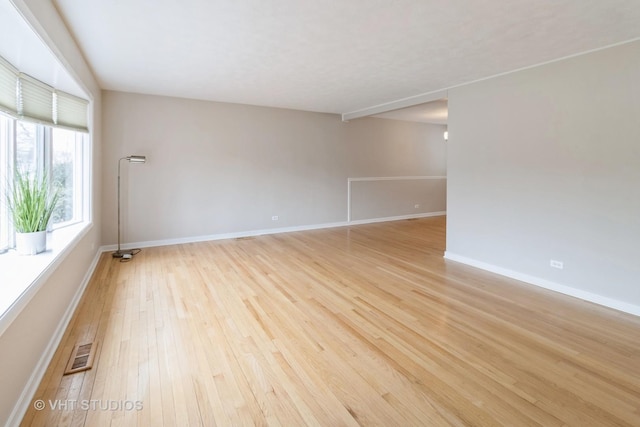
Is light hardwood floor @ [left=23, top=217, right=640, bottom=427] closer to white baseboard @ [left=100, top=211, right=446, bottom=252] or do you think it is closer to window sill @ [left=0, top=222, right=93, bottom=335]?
window sill @ [left=0, top=222, right=93, bottom=335]

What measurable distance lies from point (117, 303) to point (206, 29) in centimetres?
269

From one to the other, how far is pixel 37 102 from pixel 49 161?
2.59 ft

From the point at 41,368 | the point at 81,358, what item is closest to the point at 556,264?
the point at 81,358

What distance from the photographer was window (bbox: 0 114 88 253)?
2.40 meters

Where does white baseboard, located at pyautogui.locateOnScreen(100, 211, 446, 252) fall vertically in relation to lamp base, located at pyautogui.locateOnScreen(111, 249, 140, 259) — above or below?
above

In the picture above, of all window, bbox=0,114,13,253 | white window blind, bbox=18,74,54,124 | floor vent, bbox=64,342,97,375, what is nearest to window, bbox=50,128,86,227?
white window blind, bbox=18,74,54,124

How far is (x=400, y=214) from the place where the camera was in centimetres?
824

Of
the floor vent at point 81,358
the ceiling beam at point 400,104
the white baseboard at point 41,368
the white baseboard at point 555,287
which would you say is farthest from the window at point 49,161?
the white baseboard at point 555,287

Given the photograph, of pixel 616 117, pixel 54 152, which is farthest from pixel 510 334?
pixel 54 152

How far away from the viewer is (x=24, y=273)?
205cm

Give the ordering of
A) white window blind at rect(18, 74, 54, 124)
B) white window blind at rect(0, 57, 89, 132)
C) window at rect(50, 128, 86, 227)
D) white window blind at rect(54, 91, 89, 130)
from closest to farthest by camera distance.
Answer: white window blind at rect(0, 57, 89, 132) < white window blind at rect(18, 74, 54, 124) < white window blind at rect(54, 91, 89, 130) < window at rect(50, 128, 86, 227)

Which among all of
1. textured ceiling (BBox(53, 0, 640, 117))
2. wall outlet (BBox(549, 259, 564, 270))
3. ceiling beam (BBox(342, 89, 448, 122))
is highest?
ceiling beam (BBox(342, 89, 448, 122))

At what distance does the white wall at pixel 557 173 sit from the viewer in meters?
2.97

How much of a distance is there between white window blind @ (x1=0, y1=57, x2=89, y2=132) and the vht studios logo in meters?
1.91
